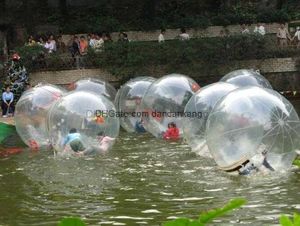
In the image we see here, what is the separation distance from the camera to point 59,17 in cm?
3050

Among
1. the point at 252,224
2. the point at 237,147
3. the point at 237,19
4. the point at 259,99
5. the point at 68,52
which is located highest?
the point at 237,19

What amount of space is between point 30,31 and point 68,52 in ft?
15.0

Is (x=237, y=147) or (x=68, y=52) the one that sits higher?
(x=68, y=52)

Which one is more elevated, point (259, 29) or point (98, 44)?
point (259, 29)

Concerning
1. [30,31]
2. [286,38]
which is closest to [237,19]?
[286,38]

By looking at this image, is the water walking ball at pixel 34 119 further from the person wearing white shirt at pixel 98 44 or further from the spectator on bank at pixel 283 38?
the spectator on bank at pixel 283 38

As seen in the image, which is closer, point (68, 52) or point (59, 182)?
point (59, 182)

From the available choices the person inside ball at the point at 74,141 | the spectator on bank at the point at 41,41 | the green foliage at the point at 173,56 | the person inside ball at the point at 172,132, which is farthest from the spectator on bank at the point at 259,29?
the person inside ball at the point at 74,141

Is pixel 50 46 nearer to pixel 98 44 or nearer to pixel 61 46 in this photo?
pixel 61 46

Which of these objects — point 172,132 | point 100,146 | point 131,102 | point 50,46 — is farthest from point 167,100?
point 50,46

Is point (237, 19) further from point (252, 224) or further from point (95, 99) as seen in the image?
point (252, 224)

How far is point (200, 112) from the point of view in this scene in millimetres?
11219

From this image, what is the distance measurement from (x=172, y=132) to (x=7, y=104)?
8.17 meters

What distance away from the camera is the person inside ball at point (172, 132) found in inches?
523
